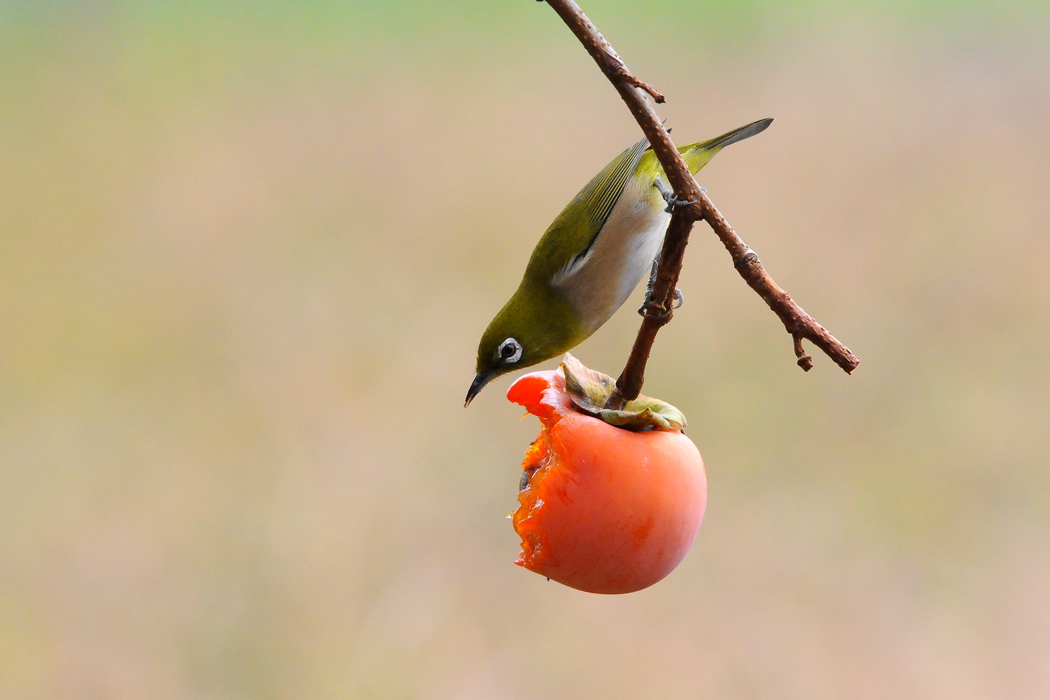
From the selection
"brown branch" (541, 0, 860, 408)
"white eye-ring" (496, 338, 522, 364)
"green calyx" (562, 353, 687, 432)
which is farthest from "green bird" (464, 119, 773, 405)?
"brown branch" (541, 0, 860, 408)

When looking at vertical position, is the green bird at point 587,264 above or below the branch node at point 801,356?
below

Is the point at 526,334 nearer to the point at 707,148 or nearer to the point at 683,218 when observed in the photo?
the point at 707,148

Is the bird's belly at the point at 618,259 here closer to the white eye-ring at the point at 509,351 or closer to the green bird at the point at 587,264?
the green bird at the point at 587,264

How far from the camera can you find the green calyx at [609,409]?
1.00 metres

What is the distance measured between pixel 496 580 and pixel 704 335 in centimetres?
117

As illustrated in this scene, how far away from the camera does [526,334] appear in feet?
4.45

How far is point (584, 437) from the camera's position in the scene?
962 millimetres

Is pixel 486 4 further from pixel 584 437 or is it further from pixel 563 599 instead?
pixel 584 437

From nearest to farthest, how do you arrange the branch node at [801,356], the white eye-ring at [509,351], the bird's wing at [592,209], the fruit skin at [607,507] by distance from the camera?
the branch node at [801,356] → the fruit skin at [607,507] → the white eye-ring at [509,351] → the bird's wing at [592,209]

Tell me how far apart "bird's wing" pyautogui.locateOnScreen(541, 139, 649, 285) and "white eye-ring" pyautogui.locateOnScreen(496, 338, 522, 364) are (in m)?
0.21

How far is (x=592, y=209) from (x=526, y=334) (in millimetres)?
299

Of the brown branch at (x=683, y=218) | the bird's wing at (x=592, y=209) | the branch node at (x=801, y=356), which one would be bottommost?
the bird's wing at (x=592, y=209)

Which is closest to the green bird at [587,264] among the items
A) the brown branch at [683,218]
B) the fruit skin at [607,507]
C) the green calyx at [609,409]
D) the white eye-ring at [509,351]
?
the white eye-ring at [509,351]

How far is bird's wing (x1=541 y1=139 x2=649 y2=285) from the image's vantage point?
4.75 feet
